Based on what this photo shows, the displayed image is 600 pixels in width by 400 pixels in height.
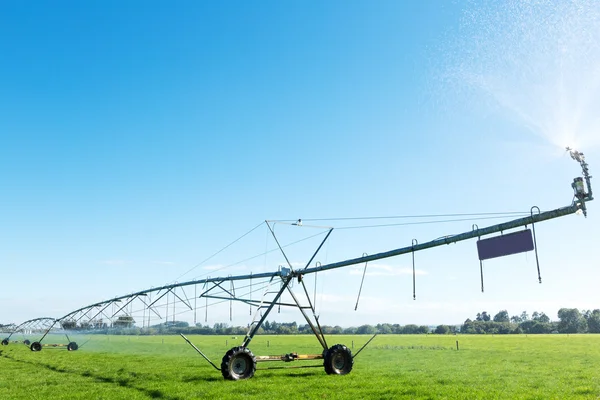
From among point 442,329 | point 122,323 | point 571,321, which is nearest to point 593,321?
point 571,321

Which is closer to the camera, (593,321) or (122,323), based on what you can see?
(122,323)

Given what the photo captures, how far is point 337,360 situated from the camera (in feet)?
79.9

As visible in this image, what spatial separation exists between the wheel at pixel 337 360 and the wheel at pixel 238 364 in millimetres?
A: 4461

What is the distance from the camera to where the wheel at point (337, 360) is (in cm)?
2389

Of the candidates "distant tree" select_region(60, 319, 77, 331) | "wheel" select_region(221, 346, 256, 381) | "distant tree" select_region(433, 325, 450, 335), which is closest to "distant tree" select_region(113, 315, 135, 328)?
"distant tree" select_region(60, 319, 77, 331)

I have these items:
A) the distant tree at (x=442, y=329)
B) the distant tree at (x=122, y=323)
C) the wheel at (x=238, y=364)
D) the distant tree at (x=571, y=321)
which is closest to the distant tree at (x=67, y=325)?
the distant tree at (x=122, y=323)

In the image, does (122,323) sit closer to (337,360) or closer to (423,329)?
(337,360)

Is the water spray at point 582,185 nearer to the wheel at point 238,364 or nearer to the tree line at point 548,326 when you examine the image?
the wheel at point 238,364

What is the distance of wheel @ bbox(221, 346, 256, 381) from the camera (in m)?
21.1

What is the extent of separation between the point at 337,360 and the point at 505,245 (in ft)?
43.5

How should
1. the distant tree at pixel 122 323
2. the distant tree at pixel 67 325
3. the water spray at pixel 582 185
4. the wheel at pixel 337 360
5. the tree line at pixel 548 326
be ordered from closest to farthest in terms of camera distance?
the water spray at pixel 582 185
the wheel at pixel 337 360
the distant tree at pixel 122 323
the distant tree at pixel 67 325
the tree line at pixel 548 326

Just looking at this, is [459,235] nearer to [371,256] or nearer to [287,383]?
[371,256]

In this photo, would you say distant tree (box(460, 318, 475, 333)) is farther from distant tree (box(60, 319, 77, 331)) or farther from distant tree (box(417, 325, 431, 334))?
distant tree (box(60, 319, 77, 331))

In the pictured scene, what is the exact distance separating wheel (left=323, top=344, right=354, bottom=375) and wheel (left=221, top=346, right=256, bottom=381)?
14.6 ft
